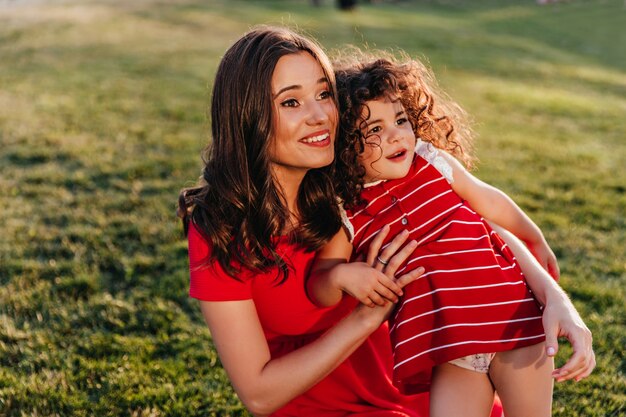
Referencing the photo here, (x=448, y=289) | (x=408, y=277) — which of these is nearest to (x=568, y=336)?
(x=448, y=289)

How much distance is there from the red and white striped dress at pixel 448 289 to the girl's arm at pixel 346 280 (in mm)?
90

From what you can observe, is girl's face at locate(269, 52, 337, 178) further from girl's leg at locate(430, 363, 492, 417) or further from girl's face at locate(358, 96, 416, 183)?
girl's leg at locate(430, 363, 492, 417)

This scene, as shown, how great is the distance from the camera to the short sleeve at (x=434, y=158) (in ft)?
7.74

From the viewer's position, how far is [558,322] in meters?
2.02

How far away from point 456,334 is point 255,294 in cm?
69

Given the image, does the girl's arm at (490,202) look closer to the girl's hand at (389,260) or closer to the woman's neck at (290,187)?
the girl's hand at (389,260)

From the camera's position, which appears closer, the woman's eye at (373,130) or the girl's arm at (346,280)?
the girl's arm at (346,280)

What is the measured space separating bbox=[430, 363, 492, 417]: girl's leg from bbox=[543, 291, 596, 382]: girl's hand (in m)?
0.30

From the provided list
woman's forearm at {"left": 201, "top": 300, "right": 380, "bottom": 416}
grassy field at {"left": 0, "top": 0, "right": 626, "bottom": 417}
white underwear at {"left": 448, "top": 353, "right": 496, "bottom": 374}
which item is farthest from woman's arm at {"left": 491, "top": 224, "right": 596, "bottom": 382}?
grassy field at {"left": 0, "top": 0, "right": 626, "bottom": 417}

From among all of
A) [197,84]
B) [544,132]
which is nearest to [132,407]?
[544,132]

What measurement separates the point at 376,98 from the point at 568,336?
107cm

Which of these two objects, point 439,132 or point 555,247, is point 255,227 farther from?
point 555,247

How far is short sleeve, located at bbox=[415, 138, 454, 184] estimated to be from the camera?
236 cm

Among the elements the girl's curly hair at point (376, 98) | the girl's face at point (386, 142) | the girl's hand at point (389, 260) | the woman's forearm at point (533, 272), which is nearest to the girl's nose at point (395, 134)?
the girl's face at point (386, 142)
